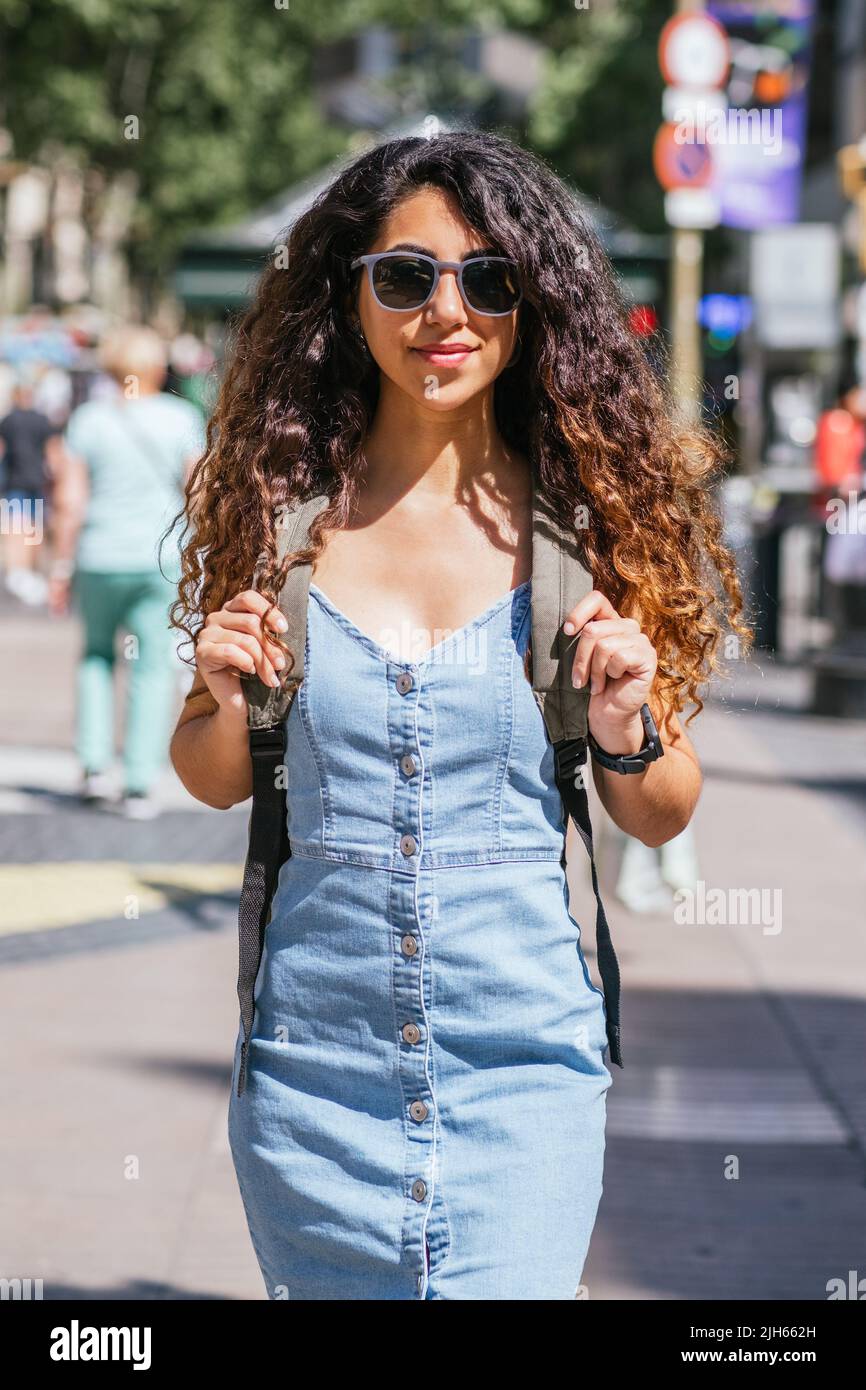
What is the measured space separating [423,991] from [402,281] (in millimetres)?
790

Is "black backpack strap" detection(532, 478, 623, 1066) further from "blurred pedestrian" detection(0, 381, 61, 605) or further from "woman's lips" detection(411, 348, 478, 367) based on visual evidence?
"blurred pedestrian" detection(0, 381, 61, 605)

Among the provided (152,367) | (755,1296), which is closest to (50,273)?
(152,367)

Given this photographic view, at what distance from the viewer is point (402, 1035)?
2.21 meters

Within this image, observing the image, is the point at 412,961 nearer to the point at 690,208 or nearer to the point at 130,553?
the point at 130,553

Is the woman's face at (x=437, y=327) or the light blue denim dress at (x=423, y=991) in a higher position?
the woman's face at (x=437, y=327)

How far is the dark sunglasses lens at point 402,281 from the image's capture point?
2.27m

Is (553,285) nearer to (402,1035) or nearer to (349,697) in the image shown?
(349,697)

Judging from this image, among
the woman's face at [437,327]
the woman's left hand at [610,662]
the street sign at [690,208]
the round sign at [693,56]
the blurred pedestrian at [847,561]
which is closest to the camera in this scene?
the woman's left hand at [610,662]

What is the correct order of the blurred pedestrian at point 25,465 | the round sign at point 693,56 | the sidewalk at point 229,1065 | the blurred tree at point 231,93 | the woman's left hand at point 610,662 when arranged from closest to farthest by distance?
1. the woman's left hand at point 610,662
2. the sidewalk at point 229,1065
3. the round sign at point 693,56
4. the blurred pedestrian at point 25,465
5. the blurred tree at point 231,93

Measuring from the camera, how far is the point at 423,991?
7.25ft

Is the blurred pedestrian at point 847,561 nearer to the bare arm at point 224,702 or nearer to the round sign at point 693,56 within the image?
the round sign at point 693,56

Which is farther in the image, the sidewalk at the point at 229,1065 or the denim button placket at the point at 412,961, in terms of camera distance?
the sidewalk at the point at 229,1065

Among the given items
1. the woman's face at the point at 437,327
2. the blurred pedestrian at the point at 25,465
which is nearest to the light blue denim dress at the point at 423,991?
the woman's face at the point at 437,327

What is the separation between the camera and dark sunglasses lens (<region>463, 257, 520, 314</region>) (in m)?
2.27
